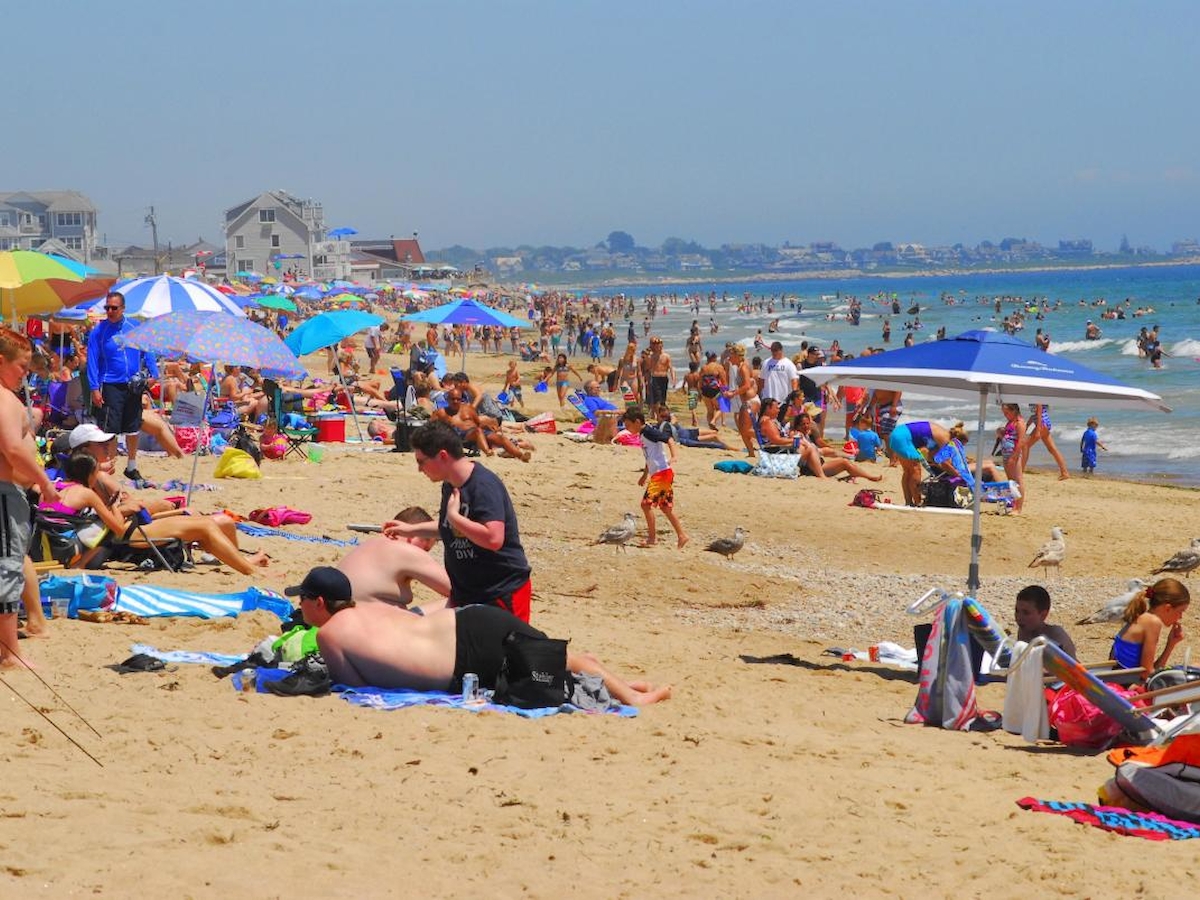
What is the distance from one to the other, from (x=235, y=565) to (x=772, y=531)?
5.05 metres

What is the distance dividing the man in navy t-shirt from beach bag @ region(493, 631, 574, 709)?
564 millimetres

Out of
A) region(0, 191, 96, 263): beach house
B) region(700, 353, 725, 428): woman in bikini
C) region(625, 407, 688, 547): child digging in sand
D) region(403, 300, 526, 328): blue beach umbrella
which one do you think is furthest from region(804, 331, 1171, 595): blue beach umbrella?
region(0, 191, 96, 263): beach house

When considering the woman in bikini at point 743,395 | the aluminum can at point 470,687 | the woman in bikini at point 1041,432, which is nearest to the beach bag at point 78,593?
the aluminum can at point 470,687

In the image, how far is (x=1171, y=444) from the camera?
21.5 meters

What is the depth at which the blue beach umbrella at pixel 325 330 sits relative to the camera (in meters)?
16.4

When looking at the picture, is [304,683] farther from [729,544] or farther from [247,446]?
[247,446]

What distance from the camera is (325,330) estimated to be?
16.8 metres

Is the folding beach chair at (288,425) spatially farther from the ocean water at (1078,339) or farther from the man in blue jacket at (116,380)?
the ocean water at (1078,339)

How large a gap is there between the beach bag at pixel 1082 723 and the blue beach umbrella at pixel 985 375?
4.78 ft

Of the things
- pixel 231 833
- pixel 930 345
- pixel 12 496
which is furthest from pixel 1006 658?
pixel 12 496

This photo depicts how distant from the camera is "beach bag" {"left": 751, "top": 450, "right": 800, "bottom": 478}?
49.5ft

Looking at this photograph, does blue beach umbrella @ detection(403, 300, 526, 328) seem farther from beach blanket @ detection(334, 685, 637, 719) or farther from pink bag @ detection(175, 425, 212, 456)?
beach blanket @ detection(334, 685, 637, 719)

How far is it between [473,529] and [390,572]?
79 centimetres

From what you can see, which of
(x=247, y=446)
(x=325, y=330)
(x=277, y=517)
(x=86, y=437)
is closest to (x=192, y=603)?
(x=86, y=437)
